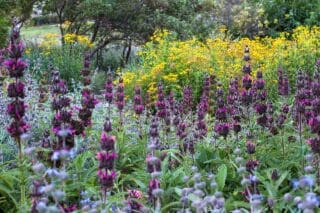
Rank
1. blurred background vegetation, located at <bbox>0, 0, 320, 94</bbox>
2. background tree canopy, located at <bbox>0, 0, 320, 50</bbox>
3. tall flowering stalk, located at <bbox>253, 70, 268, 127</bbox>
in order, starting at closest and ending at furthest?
tall flowering stalk, located at <bbox>253, 70, 268, 127</bbox>
blurred background vegetation, located at <bbox>0, 0, 320, 94</bbox>
background tree canopy, located at <bbox>0, 0, 320, 50</bbox>

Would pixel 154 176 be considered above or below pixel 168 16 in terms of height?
above

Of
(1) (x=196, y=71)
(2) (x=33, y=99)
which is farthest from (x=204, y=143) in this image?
(1) (x=196, y=71)

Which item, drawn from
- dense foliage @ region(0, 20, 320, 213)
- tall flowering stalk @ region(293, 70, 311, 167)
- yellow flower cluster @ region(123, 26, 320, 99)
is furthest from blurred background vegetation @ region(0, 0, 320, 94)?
tall flowering stalk @ region(293, 70, 311, 167)

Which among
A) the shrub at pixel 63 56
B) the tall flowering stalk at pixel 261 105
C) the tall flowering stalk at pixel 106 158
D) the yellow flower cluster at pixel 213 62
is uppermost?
the tall flowering stalk at pixel 106 158

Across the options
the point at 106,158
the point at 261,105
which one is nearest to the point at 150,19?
the point at 261,105

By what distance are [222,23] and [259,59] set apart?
624 cm

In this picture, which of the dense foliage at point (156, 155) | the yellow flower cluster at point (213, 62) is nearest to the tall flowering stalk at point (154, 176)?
the dense foliage at point (156, 155)

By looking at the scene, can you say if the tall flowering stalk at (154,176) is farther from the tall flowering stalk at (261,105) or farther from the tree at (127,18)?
the tree at (127,18)

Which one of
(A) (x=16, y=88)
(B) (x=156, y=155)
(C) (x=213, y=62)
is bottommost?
(C) (x=213, y=62)

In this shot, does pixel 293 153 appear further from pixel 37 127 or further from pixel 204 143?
pixel 37 127

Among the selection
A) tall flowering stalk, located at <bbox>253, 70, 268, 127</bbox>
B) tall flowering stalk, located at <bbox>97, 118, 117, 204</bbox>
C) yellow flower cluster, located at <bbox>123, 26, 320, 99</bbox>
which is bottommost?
yellow flower cluster, located at <bbox>123, 26, 320, 99</bbox>

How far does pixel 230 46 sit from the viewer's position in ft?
35.1

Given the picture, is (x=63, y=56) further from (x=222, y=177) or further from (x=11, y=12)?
(x=222, y=177)

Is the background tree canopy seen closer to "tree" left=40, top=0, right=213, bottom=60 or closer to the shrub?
"tree" left=40, top=0, right=213, bottom=60
